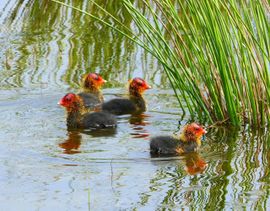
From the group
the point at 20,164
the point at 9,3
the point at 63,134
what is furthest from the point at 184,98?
the point at 9,3

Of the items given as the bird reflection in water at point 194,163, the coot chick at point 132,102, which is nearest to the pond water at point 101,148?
the bird reflection in water at point 194,163

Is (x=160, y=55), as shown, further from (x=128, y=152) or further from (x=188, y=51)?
(x=128, y=152)

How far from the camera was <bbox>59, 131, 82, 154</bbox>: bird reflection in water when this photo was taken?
7953mm

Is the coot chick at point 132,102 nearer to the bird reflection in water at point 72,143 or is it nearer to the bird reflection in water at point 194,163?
the bird reflection in water at point 72,143

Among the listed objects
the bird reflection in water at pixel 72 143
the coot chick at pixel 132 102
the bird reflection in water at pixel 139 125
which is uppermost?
the coot chick at pixel 132 102

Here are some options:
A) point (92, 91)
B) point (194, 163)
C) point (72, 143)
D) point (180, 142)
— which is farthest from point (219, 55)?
point (92, 91)

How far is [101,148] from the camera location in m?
7.99

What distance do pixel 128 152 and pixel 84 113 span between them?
1.43m

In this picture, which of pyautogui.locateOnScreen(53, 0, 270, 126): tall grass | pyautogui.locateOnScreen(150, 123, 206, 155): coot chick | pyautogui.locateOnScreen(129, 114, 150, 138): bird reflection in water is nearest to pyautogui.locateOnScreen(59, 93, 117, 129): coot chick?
pyautogui.locateOnScreen(129, 114, 150, 138): bird reflection in water

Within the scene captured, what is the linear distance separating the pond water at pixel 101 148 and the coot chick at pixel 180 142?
0.26ft

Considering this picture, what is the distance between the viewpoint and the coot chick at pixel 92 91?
32.4 feet

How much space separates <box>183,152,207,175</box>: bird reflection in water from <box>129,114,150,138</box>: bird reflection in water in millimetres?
704

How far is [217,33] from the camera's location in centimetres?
802

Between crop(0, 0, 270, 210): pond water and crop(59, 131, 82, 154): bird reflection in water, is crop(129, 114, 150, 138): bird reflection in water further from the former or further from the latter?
crop(59, 131, 82, 154): bird reflection in water
